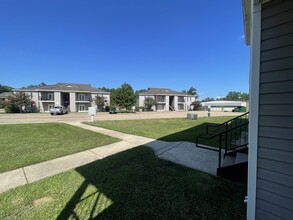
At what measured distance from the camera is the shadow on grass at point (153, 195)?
9.20 feet

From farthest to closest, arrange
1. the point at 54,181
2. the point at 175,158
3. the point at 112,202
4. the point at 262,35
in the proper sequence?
the point at 175,158 → the point at 54,181 → the point at 112,202 → the point at 262,35

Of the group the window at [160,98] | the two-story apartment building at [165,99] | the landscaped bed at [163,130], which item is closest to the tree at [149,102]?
the two-story apartment building at [165,99]

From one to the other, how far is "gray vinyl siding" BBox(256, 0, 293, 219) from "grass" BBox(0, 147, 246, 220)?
0.74 metres

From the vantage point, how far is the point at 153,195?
332cm

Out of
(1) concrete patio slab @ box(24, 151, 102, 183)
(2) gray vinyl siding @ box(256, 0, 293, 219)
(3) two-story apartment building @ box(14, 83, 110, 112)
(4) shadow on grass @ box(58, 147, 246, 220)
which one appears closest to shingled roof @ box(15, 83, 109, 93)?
(3) two-story apartment building @ box(14, 83, 110, 112)

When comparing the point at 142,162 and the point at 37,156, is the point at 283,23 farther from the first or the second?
the point at 37,156

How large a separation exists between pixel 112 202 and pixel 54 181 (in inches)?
69.3

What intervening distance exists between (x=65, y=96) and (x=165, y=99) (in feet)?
105

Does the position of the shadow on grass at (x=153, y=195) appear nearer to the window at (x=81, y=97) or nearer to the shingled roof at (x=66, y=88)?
the shingled roof at (x=66, y=88)

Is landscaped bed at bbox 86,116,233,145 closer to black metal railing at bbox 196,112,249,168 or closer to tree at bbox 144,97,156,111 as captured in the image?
black metal railing at bbox 196,112,249,168

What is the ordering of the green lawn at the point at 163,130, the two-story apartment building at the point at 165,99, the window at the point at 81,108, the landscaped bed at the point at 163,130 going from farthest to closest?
the two-story apartment building at the point at 165,99 < the window at the point at 81,108 < the green lawn at the point at 163,130 < the landscaped bed at the point at 163,130

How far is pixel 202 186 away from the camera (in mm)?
3648

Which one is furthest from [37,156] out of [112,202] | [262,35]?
[262,35]

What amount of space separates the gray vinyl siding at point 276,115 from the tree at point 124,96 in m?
40.8
